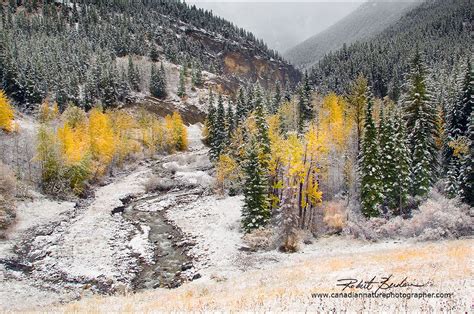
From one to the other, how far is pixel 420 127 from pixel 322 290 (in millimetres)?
32418

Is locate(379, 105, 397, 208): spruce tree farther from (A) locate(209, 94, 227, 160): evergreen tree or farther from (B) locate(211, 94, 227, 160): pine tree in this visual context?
(B) locate(211, 94, 227, 160): pine tree

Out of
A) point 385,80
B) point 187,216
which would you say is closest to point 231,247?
point 187,216

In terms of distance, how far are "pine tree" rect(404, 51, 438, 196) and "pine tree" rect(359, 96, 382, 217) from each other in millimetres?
4867

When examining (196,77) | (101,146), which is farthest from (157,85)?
→ (101,146)

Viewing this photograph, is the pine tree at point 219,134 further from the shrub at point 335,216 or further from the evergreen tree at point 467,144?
the evergreen tree at point 467,144

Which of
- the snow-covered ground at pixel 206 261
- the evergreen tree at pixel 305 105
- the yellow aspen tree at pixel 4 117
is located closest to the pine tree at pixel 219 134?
the snow-covered ground at pixel 206 261

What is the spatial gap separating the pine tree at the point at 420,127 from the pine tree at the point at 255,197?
58.5 feet

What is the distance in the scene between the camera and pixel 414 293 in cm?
1325

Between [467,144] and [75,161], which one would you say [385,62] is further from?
[75,161]

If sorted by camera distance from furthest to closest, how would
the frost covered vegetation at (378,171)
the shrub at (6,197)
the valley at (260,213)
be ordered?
the shrub at (6,197) → the frost covered vegetation at (378,171) → the valley at (260,213)

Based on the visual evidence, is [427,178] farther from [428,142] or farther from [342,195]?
[342,195]

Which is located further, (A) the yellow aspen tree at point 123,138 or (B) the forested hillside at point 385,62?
(B) the forested hillside at point 385,62

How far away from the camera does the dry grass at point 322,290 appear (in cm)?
1235

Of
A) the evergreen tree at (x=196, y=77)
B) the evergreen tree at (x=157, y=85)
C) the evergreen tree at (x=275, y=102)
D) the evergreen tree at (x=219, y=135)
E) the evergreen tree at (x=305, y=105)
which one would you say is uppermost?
the evergreen tree at (x=196, y=77)
